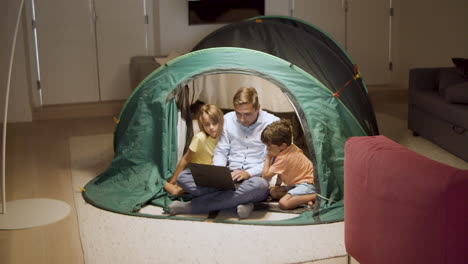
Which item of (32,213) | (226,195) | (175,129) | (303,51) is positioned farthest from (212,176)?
(303,51)

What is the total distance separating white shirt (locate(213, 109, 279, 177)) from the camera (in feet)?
12.0

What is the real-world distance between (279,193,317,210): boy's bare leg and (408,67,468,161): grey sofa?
1.54 m

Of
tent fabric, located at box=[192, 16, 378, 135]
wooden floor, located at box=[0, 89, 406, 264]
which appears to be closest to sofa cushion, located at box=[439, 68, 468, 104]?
tent fabric, located at box=[192, 16, 378, 135]

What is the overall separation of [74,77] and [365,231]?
4379mm

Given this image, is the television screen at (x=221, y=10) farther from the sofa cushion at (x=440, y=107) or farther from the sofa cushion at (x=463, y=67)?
the sofa cushion at (x=463, y=67)

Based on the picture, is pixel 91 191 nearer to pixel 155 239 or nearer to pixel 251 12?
pixel 155 239

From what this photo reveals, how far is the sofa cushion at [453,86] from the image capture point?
441cm

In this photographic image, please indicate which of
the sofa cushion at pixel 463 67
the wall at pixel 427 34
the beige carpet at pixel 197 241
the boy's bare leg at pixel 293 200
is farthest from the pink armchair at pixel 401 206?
the wall at pixel 427 34

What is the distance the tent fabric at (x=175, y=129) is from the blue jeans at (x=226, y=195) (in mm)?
165

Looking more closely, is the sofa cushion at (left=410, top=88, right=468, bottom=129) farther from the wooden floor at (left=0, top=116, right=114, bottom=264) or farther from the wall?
the wooden floor at (left=0, top=116, right=114, bottom=264)

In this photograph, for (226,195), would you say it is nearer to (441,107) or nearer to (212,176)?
(212,176)

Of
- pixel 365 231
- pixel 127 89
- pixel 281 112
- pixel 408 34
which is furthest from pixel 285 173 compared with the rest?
pixel 408 34

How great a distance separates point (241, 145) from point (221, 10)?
2.91 meters

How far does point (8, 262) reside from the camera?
2.91 m
